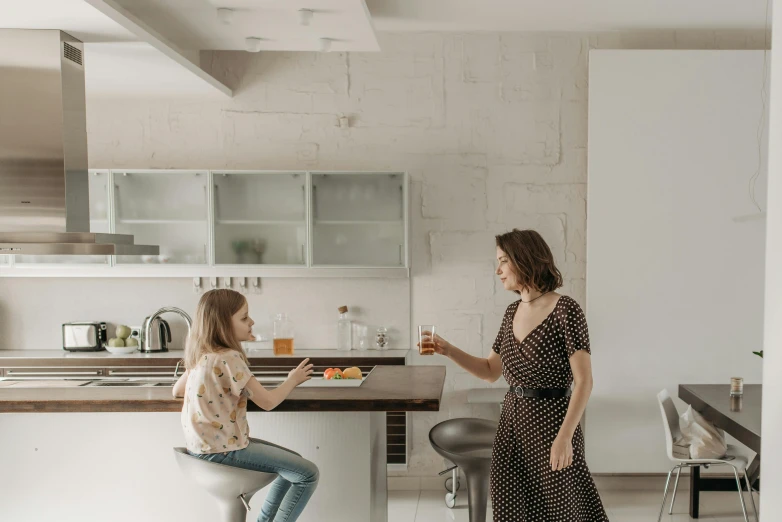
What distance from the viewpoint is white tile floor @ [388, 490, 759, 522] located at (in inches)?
154

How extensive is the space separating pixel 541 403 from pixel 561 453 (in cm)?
19

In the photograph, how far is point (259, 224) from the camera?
4.19m

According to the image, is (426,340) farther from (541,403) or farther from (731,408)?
(731,408)

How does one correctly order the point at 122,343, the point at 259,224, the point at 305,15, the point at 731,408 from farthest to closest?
the point at 122,343
the point at 259,224
the point at 731,408
the point at 305,15

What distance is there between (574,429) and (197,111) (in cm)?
323

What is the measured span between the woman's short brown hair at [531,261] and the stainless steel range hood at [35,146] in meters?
1.70

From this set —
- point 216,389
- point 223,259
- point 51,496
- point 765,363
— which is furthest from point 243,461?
point 223,259

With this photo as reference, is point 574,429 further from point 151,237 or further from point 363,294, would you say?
point 151,237

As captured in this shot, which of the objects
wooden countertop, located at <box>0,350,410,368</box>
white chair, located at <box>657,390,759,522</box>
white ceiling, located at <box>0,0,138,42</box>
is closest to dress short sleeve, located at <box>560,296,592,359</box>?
white chair, located at <box>657,390,759,522</box>

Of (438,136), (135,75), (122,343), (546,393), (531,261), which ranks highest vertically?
(135,75)

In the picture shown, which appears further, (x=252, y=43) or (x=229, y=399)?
(x=252, y=43)

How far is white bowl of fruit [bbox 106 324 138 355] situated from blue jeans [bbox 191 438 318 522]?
213 cm

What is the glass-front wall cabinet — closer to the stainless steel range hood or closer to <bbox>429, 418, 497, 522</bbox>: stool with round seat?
the stainless steel range hood

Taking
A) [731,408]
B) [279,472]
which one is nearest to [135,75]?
[279,472]
